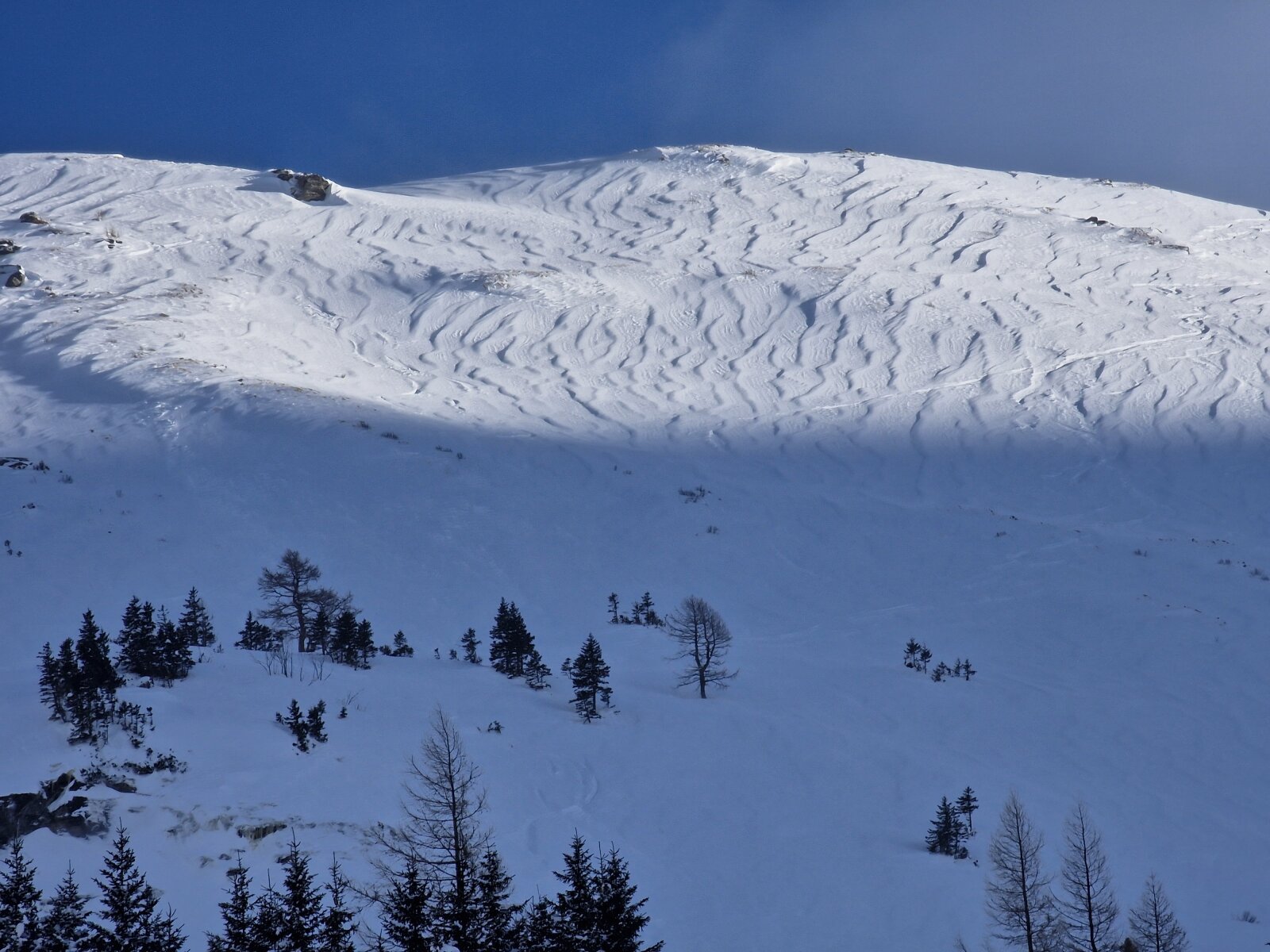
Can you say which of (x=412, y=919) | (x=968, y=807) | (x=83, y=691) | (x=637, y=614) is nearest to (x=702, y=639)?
(x=637, y=614)

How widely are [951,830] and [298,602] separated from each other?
18.6 meters

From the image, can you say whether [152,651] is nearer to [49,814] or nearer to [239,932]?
[49,814]

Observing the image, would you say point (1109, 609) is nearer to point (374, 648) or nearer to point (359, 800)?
point (374, 648)

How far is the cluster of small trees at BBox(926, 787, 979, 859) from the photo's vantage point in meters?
21.3

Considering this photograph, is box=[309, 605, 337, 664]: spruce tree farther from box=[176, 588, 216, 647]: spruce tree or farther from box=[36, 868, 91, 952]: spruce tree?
box=[36, 868, 91, 952]: spruce tree

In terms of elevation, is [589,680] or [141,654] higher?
[141,654]

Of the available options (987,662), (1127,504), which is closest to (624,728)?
(987,662)

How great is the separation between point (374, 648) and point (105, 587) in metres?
10.9

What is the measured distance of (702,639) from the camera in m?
30.8

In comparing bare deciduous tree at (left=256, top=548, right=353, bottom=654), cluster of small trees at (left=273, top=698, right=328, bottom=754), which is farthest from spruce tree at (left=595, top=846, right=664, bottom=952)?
bare deciduous tree at (left=256, top=548, right=353, bottom=654)

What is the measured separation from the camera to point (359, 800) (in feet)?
63.2

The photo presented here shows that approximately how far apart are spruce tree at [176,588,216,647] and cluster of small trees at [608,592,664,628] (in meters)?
13.3

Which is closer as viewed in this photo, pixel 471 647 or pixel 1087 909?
pixel 1087 909

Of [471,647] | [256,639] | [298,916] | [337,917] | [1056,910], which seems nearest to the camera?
[298,916]
